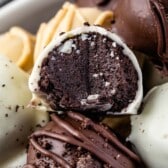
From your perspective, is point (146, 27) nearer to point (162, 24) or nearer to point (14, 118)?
point (162, 24)

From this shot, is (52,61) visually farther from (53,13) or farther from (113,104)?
(53,13)

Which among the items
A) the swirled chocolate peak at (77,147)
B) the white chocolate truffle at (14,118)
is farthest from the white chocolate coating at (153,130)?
the white chocolate truffle at (14,118)

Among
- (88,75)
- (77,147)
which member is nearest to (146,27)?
(88,75)

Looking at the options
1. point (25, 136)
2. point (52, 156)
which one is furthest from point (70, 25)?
point (52, 156)

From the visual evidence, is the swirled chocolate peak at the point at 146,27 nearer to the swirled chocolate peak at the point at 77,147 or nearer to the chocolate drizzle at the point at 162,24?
the chocolate drizzle at the point at 162,24

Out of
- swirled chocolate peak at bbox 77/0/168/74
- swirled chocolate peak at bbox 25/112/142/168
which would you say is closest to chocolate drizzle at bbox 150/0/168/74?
swirled chocolate peak at bbox 77/0/168/74

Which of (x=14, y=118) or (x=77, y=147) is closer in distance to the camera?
(x=77, y=147)

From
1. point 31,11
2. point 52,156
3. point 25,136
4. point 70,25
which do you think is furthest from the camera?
point 31,11
